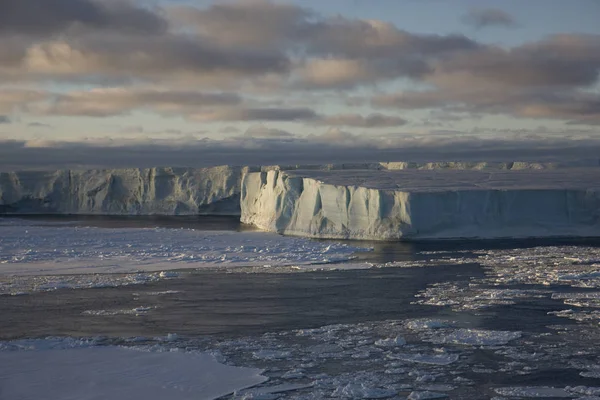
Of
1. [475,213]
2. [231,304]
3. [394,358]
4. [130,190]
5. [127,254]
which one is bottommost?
[127,254]

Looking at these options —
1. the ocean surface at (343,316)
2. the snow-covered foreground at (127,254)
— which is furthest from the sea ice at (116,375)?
the snow-covered foreground at (127,254)

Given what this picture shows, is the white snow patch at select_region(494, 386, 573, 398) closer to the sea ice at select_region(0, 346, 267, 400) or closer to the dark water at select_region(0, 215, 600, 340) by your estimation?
the sea ice at select_region(0, 346, 267, 400)

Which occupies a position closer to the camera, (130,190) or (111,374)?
(111,374)

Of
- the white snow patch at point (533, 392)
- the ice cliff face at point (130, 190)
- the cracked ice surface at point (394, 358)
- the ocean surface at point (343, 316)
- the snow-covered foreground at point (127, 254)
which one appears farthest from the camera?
the ice cliff face at point (130, 190)

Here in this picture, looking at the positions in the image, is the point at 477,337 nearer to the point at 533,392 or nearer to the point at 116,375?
the point at 533,392

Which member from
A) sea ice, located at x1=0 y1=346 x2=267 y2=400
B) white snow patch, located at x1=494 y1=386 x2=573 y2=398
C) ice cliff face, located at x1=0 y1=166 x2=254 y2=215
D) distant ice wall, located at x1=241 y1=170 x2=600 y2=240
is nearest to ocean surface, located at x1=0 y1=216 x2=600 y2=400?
white snow patch, located at x1=494 y1=386 x2=573 y2=398

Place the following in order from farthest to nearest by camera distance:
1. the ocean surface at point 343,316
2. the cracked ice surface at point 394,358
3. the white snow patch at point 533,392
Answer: the ocean surface at point 343,316
the cracked ice surface at point 394,358
the white snow patch at point 533,392

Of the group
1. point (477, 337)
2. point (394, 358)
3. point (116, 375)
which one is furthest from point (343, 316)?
point (116, 375)

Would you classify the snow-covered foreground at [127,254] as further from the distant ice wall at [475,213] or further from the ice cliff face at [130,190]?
the ice cliff face at [130,190]
